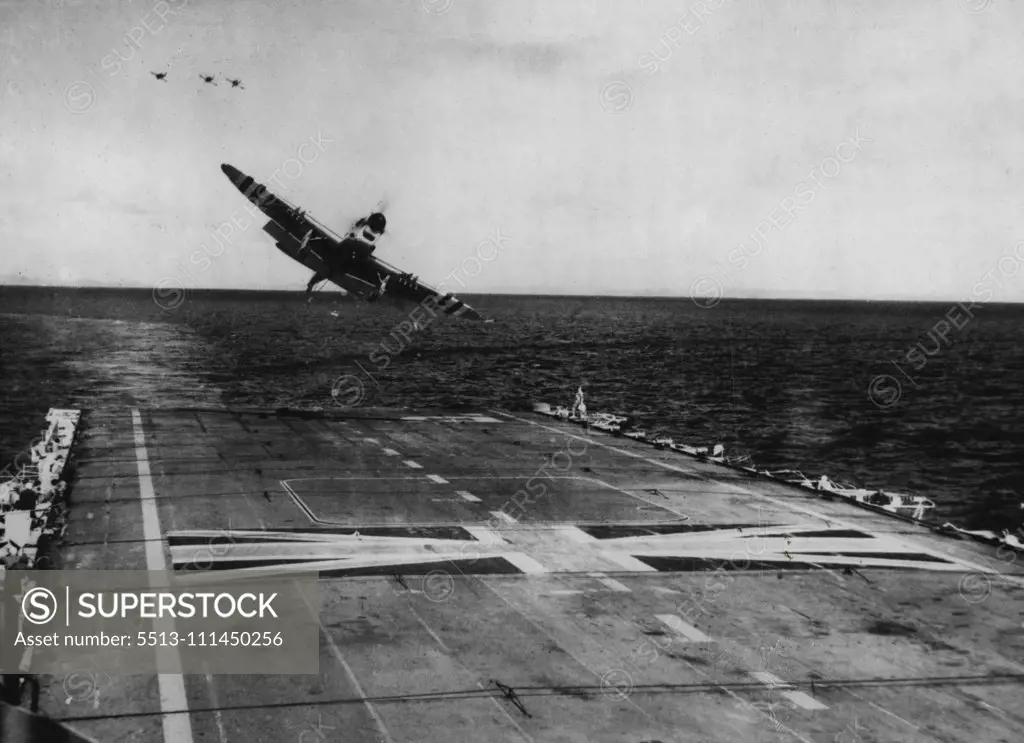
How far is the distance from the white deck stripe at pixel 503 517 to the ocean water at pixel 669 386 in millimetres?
20984

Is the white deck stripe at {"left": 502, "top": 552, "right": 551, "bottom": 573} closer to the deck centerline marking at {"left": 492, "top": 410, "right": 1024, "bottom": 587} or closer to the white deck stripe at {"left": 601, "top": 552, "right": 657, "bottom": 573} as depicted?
the white deck stripe at {"left": 601, "top": 552, "right": 657, "bottom": 573}

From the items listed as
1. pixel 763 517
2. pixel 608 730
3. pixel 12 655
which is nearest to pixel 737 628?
pixel 608 730

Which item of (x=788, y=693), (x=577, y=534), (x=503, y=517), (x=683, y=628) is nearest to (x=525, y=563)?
(x=577, y=534)

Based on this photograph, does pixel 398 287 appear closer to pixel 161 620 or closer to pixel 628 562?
pixel 628 562

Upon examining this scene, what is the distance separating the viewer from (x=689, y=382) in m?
82.9

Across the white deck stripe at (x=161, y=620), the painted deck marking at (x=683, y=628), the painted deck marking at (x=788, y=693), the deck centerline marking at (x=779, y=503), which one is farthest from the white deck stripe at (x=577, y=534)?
the white deck stripe at (x=161, y=620)

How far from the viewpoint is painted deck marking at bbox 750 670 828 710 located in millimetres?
10953

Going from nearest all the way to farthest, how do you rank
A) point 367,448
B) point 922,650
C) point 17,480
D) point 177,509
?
1. point 922,650
2. point 177,509
3. point 17,480
4. point 367,448

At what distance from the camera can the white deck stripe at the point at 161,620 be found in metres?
9.96

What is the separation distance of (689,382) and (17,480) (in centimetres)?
6717

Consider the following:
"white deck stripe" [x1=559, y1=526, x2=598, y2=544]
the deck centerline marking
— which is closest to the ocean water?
the deck centerline marking

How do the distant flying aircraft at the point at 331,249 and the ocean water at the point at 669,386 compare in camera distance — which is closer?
the distant flying aircraft at the point at 331,249

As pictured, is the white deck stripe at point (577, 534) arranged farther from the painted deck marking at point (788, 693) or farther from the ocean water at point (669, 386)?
the ocean water at point (669, 386)

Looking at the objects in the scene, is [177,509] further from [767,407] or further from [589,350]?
[589,350]
